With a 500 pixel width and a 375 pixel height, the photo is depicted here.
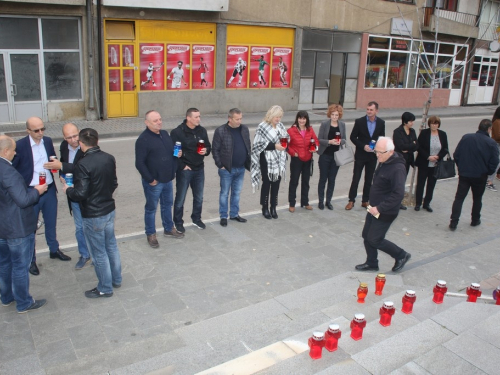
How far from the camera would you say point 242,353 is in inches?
175

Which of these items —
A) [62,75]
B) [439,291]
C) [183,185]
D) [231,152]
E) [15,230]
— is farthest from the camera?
[62,75]

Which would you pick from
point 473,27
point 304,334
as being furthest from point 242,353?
point 473,27

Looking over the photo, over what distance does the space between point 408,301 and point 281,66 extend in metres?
17.2

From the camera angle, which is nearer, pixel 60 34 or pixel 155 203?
pixel 155 203

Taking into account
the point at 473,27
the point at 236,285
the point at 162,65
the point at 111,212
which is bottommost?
the point at 236,285

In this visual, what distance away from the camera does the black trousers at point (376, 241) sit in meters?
6.16

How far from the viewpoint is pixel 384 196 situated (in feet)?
19.9

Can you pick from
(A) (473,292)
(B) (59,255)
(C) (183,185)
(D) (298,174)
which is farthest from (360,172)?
(B) (59,255)

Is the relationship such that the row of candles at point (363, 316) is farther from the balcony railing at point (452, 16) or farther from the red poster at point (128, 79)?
the balcony railing at point (452, 16)

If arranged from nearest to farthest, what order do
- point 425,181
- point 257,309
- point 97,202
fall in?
point 97,202, point 257,309, point 425,181

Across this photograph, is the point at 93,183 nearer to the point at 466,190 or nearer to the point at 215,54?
the point at 466,190

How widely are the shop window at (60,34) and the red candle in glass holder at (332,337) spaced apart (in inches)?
582

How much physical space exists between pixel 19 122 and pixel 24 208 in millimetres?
12324

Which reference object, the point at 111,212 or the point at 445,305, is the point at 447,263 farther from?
the point at 111,212
